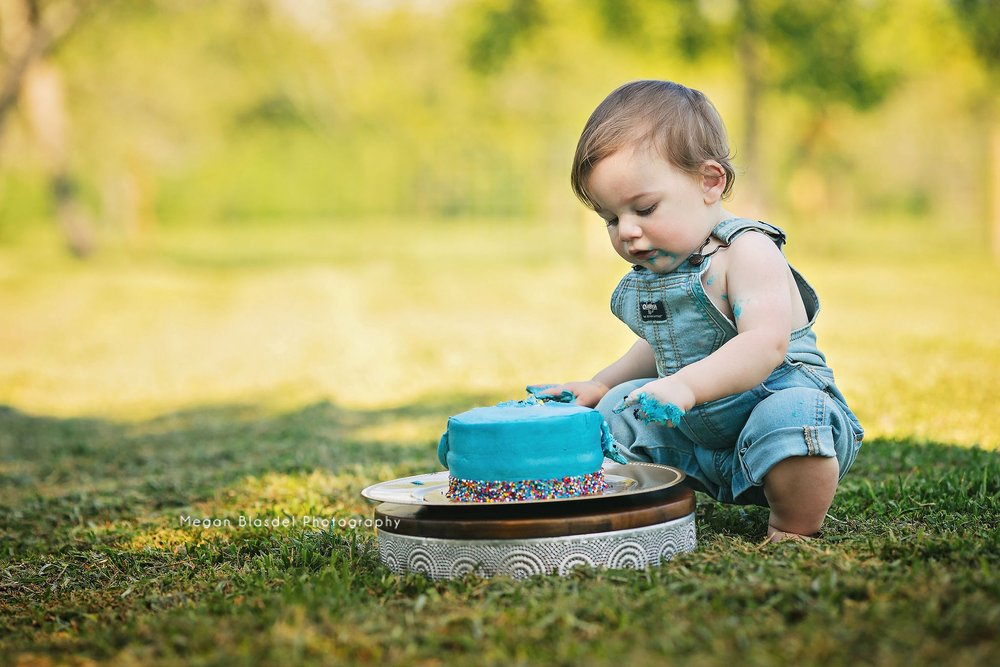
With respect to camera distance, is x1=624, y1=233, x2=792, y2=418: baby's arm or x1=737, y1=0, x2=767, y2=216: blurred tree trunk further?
x1=737, y1=0, x2=767, y2=216: blurred tree trunk

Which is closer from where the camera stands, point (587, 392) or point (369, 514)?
point (587, 392)

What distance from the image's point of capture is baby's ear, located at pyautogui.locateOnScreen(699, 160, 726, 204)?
3229mm

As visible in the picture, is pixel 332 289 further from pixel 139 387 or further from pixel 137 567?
pixel 137 567

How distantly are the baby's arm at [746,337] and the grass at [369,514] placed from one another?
46cm

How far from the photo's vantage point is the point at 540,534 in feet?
9.32

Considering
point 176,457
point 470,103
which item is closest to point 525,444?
point 176,457

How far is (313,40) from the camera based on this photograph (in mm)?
22328

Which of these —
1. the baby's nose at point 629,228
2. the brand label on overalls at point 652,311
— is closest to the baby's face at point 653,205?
the baby's nose at point 629,228

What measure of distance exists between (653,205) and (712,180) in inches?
8.8

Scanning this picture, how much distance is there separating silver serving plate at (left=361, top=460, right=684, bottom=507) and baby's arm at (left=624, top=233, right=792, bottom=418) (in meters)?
0.29

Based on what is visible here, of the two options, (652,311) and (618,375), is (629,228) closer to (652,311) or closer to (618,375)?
(652,311)

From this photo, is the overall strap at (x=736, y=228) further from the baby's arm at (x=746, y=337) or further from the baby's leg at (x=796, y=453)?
the baby's leg at (x=796, y=453)

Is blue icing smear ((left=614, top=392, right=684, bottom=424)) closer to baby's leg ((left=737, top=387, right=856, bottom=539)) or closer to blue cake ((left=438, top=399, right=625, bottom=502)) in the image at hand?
blue cake ((left=438, top=399, right=625, bottom=502))

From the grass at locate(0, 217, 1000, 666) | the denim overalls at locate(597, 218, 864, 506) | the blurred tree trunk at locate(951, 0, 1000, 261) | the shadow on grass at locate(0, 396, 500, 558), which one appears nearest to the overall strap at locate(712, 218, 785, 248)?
the denim overalls at locate(597, 218, 864, 506)
